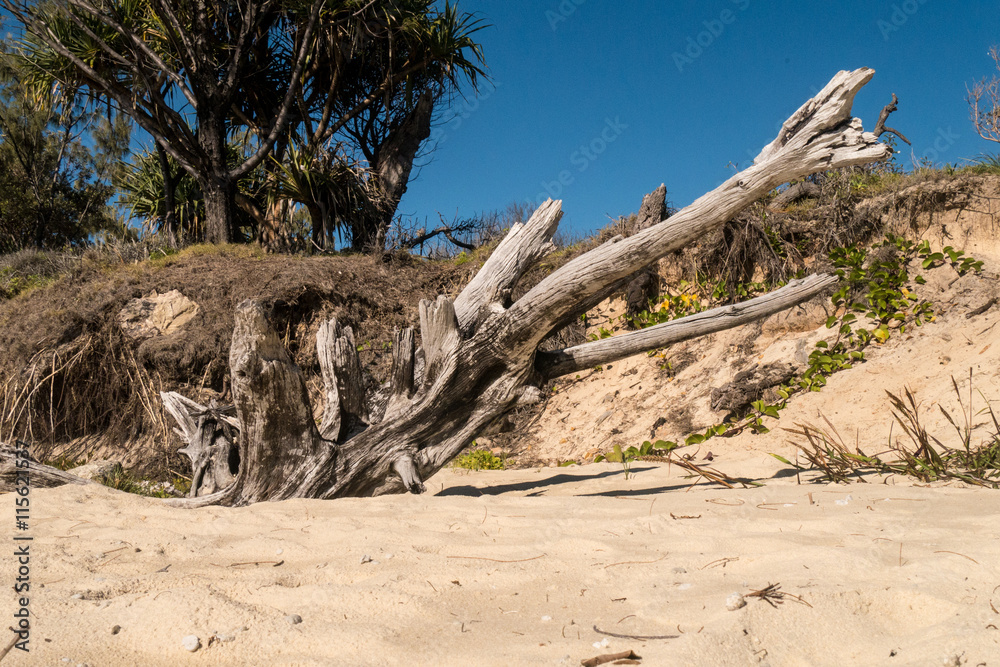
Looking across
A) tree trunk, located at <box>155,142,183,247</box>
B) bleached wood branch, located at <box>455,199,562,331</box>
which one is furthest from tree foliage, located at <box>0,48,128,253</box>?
bleached wood branch, located at <box>455,199,562,331</box>

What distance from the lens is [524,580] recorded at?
2.14 metres

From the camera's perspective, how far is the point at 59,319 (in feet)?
24.2

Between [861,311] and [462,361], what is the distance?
13.9ft

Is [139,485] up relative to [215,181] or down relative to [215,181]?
down

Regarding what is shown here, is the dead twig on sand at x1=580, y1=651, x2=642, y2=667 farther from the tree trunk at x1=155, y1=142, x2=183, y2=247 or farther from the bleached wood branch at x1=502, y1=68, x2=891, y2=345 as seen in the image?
the tree trunk at x1=155, y1=142, x2=183, y2=247

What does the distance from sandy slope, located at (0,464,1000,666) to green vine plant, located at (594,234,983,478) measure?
87.5 inches

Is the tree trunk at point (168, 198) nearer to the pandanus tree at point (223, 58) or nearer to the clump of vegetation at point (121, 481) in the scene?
the pandanus tree at point (223, 58)

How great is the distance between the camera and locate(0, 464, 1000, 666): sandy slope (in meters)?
1.59

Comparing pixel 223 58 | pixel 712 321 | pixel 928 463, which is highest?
pixel 223 58

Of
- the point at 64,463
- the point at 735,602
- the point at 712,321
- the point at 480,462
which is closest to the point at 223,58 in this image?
the point at 64,463

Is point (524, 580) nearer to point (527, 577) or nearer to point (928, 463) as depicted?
point (527, 577)

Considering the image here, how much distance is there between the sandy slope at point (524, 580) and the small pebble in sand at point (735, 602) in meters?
0.03

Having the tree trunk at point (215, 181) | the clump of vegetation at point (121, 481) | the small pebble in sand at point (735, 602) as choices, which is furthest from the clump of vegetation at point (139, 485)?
the tree trunk at point (215, 181)

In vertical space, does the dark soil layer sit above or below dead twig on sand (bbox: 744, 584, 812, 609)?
above
